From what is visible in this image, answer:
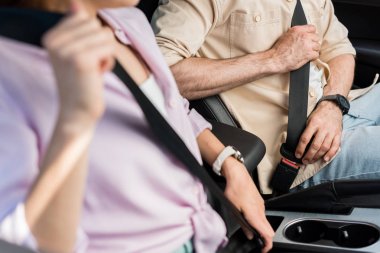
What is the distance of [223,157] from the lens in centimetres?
113

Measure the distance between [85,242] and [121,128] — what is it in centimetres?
16

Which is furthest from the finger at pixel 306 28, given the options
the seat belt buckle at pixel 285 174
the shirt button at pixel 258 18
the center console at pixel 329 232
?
the center console at pixel 329 232

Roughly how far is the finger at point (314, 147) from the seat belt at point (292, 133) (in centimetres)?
2

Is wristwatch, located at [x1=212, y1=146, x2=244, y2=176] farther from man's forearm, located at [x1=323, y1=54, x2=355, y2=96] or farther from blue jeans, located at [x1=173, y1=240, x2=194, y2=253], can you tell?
man's forearm, located at [x1=323, y1=54, x2=355, y2=96]

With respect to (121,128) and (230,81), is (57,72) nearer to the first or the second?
(121,128)

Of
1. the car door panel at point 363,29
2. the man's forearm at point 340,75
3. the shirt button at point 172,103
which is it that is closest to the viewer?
the shirt button at point 172,103

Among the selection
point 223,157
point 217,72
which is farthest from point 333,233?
point 217,72

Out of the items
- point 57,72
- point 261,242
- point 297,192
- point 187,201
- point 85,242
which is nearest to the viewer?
point 57,72

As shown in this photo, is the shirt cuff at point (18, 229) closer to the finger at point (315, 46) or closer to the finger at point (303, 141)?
the finger at point (303, 141)

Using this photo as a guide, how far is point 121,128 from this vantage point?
784 millimetres

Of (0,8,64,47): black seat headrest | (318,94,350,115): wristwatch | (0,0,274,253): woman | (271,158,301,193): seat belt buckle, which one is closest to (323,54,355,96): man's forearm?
(318,94,350,115): wristwatch

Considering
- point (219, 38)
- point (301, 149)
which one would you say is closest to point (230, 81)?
point (219, 38)

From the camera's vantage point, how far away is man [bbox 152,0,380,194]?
1.37 m

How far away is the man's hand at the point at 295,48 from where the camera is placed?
143 cm
